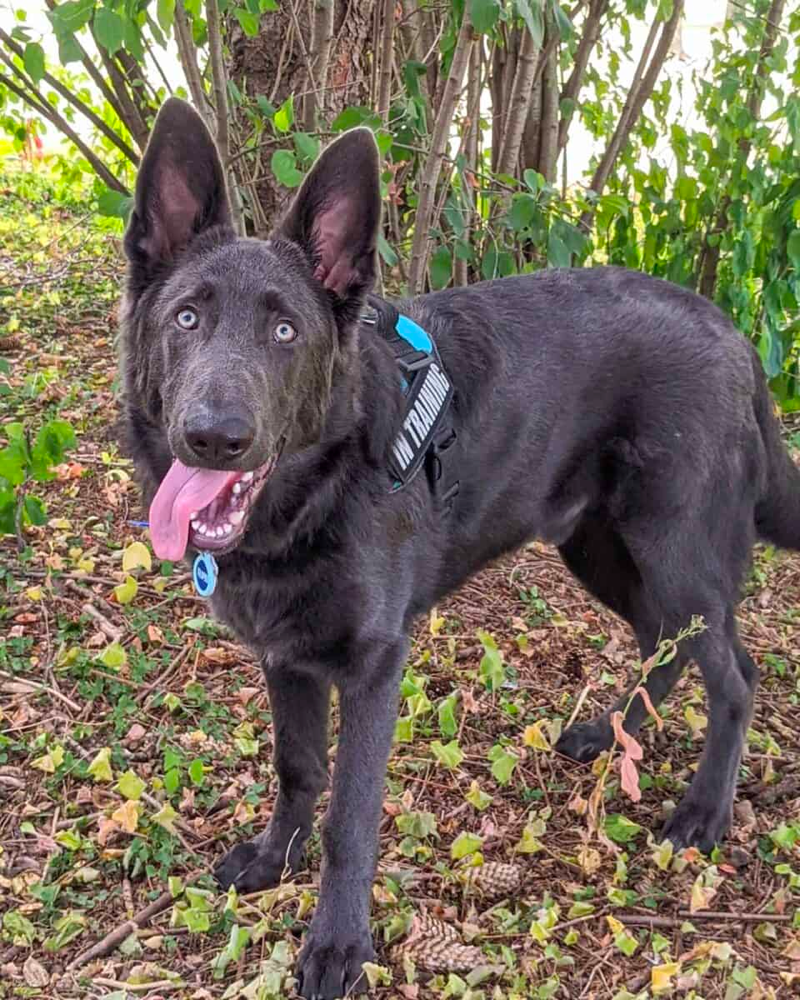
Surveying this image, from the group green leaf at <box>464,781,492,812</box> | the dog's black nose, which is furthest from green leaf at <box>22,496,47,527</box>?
green leaf at <box>464,781,492,812</box>

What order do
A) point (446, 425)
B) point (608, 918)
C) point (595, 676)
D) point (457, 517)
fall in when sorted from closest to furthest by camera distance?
point (608, 918), point (446, 425), point (457, 517), point (595, 676)

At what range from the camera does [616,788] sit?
10.3ft

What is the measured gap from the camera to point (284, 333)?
2352mm

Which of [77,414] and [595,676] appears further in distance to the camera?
[77,414]

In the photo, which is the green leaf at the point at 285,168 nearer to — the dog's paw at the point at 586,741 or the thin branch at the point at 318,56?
the thin branch at the point at 318,56

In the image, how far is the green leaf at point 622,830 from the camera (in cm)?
291

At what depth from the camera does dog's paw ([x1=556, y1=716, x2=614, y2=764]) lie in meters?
3.28

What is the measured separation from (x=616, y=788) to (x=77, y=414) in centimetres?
297

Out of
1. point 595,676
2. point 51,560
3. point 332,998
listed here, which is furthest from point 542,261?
point 332,998

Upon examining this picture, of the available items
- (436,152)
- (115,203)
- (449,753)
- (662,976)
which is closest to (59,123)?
(115,203)

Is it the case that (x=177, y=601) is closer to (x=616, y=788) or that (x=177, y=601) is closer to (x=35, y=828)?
(x=35, y=828)

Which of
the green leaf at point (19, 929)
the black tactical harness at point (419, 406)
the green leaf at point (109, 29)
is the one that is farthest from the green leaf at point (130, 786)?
the green leaf at point (109, 29)

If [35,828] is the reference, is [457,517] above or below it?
above

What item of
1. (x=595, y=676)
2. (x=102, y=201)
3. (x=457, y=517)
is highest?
(x=102, y=201)
